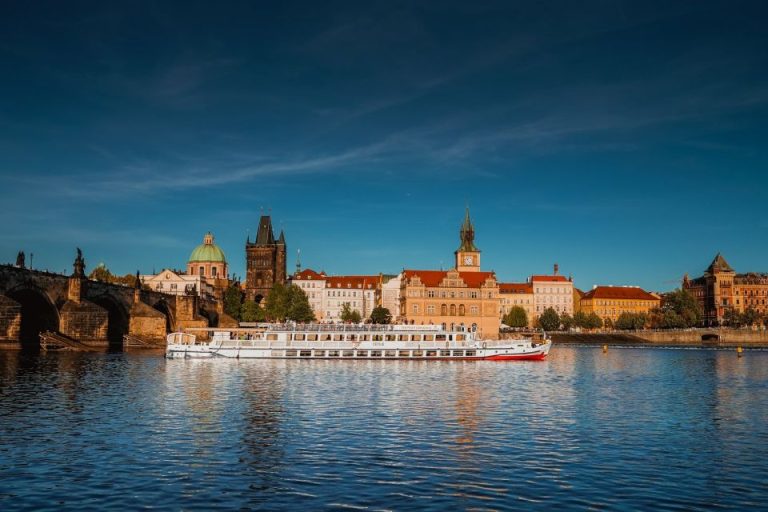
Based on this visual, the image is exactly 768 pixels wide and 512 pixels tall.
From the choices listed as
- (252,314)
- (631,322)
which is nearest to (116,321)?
(252,314)

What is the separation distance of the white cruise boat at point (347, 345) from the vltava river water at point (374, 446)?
30.5 m

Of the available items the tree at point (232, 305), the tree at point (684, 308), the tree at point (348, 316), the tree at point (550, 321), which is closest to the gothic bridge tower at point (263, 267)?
the tree at point (348, 316)

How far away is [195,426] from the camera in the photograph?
2797 centimetres

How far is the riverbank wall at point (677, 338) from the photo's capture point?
160 metres

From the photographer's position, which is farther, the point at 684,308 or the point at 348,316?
the point at 684,308

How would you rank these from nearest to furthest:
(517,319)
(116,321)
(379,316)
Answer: (116,321) → (379,316) → (517,319)

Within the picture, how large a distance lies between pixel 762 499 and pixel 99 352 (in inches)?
2963

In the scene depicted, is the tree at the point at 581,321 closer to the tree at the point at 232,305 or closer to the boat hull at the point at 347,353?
the tree at the point at 232,305

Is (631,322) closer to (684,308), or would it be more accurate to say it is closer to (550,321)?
(684,308)

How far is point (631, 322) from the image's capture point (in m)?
187

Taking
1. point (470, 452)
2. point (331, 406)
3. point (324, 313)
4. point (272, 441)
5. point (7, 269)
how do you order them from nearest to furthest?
1. point (470, 452)
2. point (272, 441)
3. point (331, 406)
4. point (7, 269)
5. point (324, 313)

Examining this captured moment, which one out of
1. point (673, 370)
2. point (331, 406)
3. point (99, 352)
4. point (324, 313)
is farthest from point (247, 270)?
point (331, 406)

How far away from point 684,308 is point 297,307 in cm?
9907

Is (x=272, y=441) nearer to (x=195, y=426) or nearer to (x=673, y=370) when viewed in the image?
(x=195, y=426)
